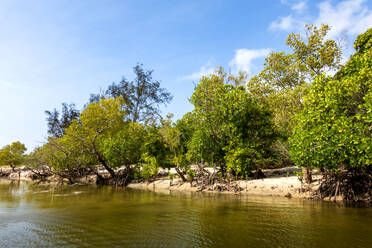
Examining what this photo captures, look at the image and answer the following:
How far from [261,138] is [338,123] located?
7680 millimetres

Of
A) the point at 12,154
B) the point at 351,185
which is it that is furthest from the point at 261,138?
the point at 12,154

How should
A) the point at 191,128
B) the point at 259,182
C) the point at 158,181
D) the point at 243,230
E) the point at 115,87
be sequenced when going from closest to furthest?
the point at 243,230 → the point at 259,182 → the point at 191,128 → the point at 158,181 → the point at 115,87

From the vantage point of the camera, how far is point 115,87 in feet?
134

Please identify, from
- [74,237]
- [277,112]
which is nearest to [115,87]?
[277,112]

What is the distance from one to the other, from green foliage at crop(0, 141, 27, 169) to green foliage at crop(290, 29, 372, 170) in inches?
1841

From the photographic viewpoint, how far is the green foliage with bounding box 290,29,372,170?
8.83 meters

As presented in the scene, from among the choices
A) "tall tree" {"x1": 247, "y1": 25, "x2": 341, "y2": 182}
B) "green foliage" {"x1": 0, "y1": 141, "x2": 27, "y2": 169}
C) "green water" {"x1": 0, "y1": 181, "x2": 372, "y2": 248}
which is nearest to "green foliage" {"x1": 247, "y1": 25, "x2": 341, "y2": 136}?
"tall tree" {"x1": 247, "y1": 25, "x2": 341, "y2": 182}

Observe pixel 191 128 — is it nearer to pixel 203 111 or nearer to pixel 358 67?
pixel 203 111

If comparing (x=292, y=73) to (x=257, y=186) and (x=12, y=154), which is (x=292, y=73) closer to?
(x=257, y=186)

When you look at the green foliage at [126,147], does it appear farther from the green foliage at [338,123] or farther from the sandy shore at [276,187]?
the green foliage at [338,123]

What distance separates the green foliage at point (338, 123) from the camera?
29.0ft

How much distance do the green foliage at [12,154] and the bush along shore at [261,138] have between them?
14.6 meters

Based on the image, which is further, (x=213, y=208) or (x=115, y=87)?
(x=115, y=87)

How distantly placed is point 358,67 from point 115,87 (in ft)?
118
